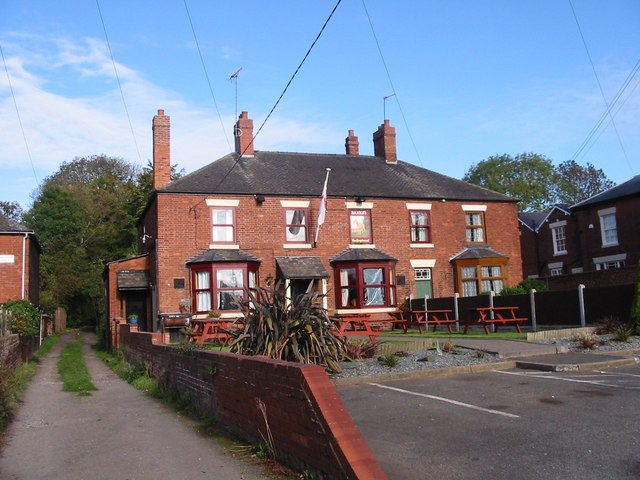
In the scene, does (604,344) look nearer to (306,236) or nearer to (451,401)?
(451,401)

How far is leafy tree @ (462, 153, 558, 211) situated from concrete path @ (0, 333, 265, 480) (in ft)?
183

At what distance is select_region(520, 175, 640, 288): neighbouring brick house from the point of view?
30.5 metres

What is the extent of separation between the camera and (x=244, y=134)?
30250 millimetres

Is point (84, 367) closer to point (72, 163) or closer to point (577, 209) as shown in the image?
point (577, 209)

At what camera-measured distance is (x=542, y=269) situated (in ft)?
137

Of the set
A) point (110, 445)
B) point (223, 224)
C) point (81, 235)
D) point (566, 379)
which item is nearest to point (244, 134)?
point (223, 224)

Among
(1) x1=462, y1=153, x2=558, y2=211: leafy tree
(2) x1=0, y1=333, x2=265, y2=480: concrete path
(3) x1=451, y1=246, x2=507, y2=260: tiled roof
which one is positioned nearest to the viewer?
(2) x1=0, y1=333, x2=265, y2=480: concrete path

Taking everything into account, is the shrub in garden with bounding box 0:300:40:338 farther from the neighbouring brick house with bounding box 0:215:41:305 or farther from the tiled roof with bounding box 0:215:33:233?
the tiled roof with bounding box 0:215:33:233

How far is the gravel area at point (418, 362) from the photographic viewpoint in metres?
12.0

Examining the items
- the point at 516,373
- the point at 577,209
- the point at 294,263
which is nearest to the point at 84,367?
the point at 294,263

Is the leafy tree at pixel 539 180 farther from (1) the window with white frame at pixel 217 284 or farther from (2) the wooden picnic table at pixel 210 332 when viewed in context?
(2) the wooden picnic table at pixel 210 332

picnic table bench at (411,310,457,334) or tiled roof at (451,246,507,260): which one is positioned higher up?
tiled roof at (451,246,507,260)

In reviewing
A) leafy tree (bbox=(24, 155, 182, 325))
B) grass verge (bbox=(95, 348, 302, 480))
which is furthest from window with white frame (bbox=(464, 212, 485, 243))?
leafy tree (bbox=(24, 155, 182, 325))

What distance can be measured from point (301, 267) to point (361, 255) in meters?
2.69
